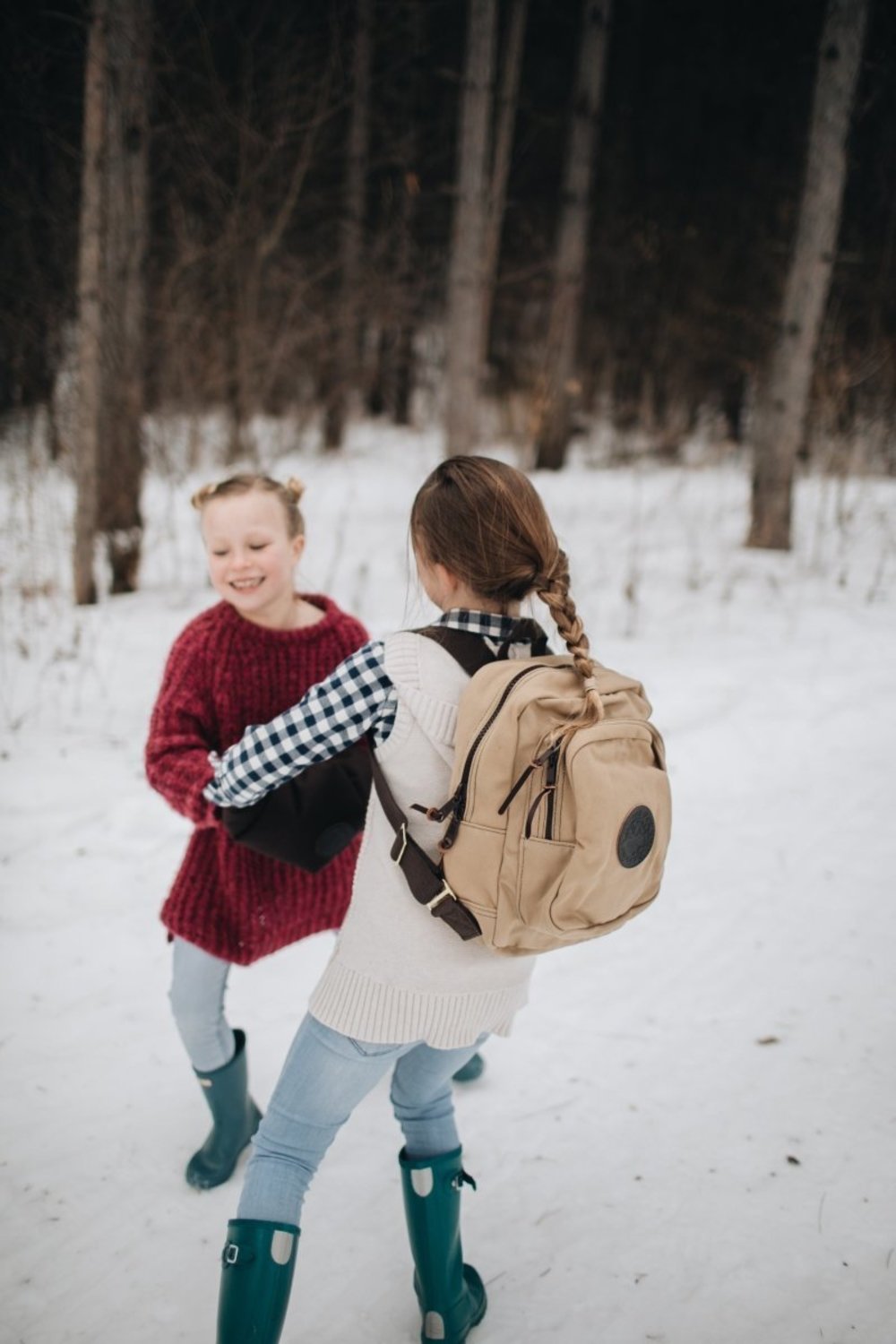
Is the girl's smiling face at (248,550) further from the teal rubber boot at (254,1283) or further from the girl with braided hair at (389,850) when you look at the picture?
the teal rubber boot at (254,1283)

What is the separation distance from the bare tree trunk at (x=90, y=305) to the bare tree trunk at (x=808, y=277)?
477 cm

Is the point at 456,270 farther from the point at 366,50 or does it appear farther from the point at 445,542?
the point at 445,542

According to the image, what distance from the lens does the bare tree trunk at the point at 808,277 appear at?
5867 mm

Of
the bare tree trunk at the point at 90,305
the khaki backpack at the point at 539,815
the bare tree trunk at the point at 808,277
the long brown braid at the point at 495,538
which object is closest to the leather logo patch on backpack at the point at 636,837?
the khaki backpack at the point at 539,815

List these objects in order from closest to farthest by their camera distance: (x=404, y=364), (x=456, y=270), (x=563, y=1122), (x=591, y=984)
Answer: (x=563, y=1122) → (x=591, y=984) → (x=456, y=270) → (x=404, y=364)

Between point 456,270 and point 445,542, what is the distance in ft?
22.0

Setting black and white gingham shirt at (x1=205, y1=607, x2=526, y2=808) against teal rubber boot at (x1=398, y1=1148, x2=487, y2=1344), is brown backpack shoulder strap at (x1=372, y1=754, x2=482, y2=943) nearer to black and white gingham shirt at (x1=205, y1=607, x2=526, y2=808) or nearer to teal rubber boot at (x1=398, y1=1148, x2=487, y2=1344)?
black and white gingham shirt at (x1=205, y1=607, x2=526, y2=808)

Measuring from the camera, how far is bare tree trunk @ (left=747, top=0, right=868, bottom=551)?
587cm

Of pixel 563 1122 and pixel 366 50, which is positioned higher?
pixel 366 50

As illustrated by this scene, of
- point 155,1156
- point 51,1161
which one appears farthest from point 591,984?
point 51,1161

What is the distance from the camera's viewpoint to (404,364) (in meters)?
15.1

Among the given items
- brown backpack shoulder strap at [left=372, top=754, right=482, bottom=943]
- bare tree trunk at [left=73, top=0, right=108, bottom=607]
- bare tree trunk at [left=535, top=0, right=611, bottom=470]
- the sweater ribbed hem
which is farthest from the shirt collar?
bare tree trunk at [left=535, top=0, right=611, bottom=470]

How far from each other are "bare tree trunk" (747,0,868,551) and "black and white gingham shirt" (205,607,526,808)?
20.0ft

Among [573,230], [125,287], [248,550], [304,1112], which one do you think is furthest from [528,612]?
[573,230]
